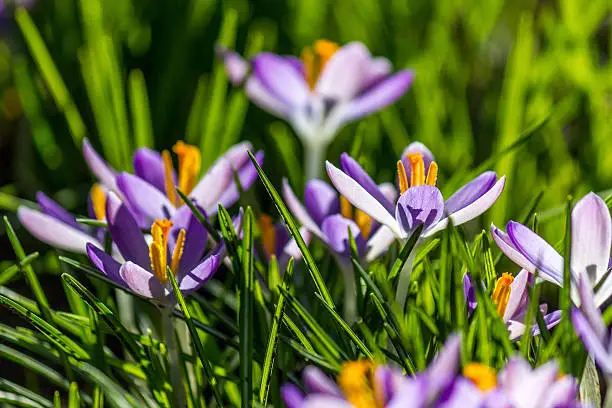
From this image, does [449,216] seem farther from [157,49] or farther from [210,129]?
[157,49]

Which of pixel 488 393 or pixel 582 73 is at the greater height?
pixel 582 73

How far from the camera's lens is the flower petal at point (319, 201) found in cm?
66

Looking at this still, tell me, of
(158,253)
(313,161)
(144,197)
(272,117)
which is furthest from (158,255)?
(272,117)

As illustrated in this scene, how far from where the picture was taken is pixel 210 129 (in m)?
0.96

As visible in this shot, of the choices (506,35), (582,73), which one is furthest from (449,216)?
(506,35)

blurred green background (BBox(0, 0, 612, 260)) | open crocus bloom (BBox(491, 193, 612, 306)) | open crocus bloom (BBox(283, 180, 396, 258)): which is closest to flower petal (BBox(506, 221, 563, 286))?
open crocus bloom (BBox(491, 193, 612, 306))

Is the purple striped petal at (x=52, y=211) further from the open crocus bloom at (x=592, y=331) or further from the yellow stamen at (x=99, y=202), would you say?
the open crocus bloom at (x=592, y=331)

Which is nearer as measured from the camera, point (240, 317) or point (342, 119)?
point (240, 317)

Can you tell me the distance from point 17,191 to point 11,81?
371 mm

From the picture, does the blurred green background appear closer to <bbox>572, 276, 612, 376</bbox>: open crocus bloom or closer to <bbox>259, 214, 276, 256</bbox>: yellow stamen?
Result: <bbox>259, 214, 276, 256</bbox>: yellow stamen

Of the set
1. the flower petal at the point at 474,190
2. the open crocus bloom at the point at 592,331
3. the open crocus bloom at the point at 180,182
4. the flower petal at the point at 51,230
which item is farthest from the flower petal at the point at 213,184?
the open crocus bloom at the point at 592,331

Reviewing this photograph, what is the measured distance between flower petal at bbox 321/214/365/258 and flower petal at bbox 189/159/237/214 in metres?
0.10

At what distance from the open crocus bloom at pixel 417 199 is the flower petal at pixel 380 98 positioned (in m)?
0.32

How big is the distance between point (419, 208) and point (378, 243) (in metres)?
0.11
